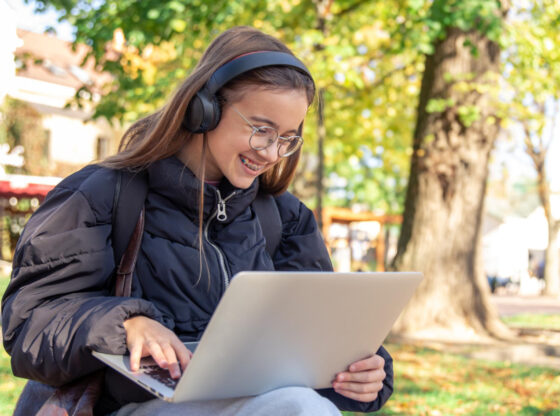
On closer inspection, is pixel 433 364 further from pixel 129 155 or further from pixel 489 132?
pixel 129 155

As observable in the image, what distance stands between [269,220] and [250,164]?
25cm

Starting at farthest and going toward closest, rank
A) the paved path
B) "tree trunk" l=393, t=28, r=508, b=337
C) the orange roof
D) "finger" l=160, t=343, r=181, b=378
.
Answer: the orange roof < the paved path < "tree trunk" l=393, t=28, r=508, b=337 < "finger" l=160, t=343, r=181, b=378

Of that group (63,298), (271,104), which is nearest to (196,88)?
(271,104)

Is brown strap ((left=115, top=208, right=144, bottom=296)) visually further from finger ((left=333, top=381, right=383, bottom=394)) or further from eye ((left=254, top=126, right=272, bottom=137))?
finger ((left=333, top=381, right=383, bottom=394))

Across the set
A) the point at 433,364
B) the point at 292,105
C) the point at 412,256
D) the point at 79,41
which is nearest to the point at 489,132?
the point at 412,256

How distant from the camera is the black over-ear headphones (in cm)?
191

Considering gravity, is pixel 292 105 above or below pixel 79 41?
below

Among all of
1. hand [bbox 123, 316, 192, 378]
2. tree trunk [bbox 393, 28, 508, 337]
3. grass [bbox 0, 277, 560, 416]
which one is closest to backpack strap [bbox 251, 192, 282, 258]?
hand [bbox 123, 316, 192, 378]

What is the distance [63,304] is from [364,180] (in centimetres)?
2340

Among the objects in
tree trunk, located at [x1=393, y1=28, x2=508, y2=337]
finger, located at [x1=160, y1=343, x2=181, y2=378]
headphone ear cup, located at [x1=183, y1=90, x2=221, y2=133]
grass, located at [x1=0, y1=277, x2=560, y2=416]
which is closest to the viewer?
finger, located at [x1=160, y1=343, x2=181, y2=378]

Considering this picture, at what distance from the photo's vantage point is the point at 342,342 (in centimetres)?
167

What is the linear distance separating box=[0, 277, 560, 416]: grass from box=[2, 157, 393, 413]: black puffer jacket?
2.33 m

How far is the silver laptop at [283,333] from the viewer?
1.35 m

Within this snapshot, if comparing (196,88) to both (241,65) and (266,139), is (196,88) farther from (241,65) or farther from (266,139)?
(266,139)
